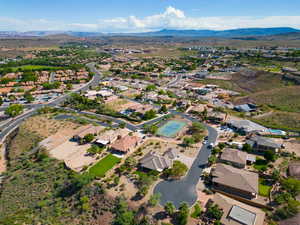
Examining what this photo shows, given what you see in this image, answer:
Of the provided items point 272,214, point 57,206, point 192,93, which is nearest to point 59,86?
point 192,93

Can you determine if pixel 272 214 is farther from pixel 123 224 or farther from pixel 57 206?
pixel 57 206

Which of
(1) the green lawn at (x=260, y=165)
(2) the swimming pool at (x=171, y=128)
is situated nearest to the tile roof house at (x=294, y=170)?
(1) the green lawn at (x=260, y=165)

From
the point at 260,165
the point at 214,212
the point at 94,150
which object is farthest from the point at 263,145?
the point at 94,150

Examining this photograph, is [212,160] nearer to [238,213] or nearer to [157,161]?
[157,161]

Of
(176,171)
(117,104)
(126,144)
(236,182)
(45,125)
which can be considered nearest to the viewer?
(236,182)

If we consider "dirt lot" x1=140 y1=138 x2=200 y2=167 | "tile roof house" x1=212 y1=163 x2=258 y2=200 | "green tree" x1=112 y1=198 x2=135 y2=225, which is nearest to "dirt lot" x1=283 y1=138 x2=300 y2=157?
"tile roof house" x1=212 y1=163 x2=258 y2=200

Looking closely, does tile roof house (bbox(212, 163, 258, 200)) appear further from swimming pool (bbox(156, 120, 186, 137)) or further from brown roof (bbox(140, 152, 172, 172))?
swimming pool (bbox(156, 120, 186, 137))
